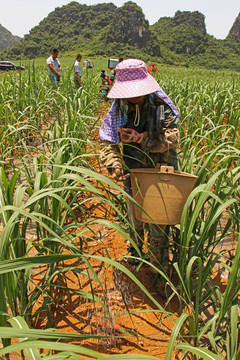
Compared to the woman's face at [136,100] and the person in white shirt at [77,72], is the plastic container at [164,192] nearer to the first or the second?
the woman's face at [136,100]

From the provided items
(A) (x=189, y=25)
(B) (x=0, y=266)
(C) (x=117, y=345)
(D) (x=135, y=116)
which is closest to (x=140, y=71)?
(D) (x=135, y=116)

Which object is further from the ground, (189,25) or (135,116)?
(189,25)

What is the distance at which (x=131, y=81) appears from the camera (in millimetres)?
1376

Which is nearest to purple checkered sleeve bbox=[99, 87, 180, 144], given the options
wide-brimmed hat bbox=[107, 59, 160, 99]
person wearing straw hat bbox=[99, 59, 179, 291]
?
person wearing straw hat bbox=[99, 59, 179, 291]

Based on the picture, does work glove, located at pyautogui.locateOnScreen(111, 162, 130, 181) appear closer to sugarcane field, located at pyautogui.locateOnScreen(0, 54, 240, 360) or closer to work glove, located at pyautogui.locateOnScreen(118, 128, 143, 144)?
sugarcane field, located at pyautogui.locateOnScreen(0, 54, 240, 360)

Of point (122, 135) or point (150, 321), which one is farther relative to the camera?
point (122, 135)

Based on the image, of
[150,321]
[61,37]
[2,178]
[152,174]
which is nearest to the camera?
[2,178]

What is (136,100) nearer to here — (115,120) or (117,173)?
(115,120)

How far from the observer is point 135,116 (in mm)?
1520

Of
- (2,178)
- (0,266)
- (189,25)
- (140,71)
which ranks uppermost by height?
(189,25)

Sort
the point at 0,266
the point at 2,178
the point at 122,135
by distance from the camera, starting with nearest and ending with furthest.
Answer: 1. the point at 0,266
2. the point at 2,178
3. the point at 122,135

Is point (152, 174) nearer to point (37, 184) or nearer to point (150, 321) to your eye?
point (37, 184)

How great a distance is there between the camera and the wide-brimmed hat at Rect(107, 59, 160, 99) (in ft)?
4.40

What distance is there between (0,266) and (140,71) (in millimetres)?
1041
